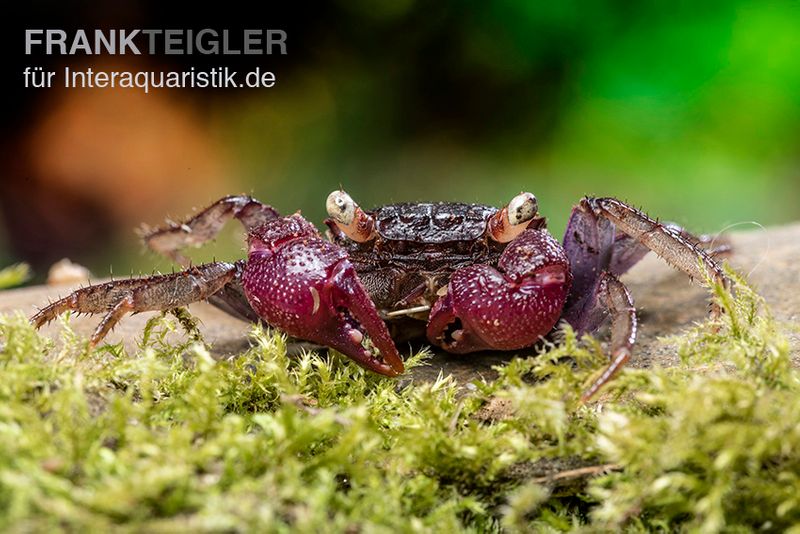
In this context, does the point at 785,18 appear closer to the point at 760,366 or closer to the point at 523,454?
the point at 760,366

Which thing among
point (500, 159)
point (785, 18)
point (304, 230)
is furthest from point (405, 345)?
point (785, 18)

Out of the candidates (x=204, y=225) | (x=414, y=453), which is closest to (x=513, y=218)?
(x=414, y=453)

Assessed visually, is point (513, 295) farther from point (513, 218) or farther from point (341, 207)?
point (341, 207)

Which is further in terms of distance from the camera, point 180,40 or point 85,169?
point 85,169

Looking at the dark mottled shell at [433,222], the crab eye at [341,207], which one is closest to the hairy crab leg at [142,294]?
the crab eye at [341,207]

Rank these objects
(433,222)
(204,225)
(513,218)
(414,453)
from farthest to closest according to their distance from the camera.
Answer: (204,225)
(433,222)
(513,218)
(414,453)
